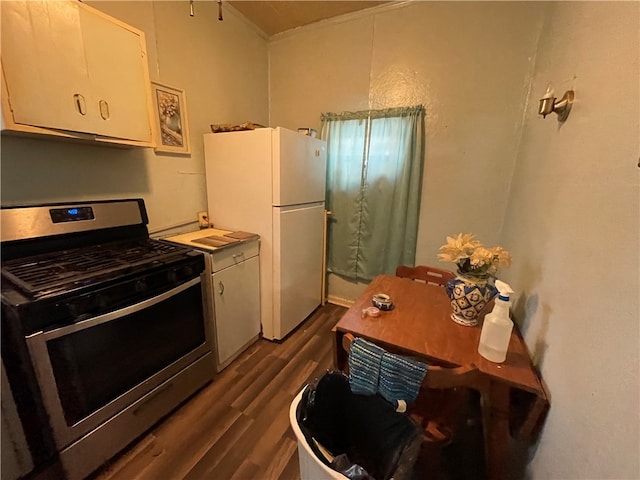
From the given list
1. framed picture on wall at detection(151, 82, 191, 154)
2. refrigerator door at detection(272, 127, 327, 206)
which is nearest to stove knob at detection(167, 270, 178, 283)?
refrigerator door at detection(272, 127, 327, 206)

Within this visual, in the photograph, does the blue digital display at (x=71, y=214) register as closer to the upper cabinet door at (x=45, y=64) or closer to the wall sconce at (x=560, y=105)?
the upper cabinet door at (x=45, y=64)

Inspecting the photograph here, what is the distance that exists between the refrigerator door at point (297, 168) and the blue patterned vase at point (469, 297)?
50.4 inches

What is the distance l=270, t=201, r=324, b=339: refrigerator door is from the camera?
2037 mm

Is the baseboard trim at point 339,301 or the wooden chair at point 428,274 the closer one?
the wooden chair at point 428,274

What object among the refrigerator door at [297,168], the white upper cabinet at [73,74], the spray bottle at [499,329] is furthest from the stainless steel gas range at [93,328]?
the spray bottle at [499,329]

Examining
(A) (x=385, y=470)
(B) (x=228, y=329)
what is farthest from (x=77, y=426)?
(A) (x=385, y=470)

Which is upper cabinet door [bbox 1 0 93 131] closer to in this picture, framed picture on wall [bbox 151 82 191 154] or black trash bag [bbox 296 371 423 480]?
framed picture on wall [bbox 151 82 191 154]

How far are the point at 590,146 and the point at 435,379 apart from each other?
88 centimetres

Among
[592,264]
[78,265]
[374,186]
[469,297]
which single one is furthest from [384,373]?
[374,186]

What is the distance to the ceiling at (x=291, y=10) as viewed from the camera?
2150 millimetres

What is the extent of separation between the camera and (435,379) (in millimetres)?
803

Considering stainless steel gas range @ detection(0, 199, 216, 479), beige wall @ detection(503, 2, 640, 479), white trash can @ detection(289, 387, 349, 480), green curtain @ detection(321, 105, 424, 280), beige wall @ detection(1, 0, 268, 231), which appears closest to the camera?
beige wall @ detection(503, 2, 640, 479)

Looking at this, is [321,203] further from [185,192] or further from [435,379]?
[435,379]

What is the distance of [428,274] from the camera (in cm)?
169
